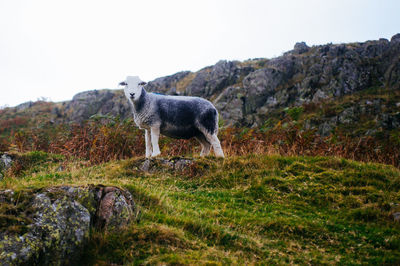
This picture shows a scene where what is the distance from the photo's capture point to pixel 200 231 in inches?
185

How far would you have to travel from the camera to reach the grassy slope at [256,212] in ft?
13.6

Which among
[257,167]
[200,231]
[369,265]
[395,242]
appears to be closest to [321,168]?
[257,167]

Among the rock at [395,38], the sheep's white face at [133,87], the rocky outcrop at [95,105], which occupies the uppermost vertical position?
the rock at [395,38]

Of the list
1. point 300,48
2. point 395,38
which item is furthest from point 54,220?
point 300,48

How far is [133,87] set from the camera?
9.10 m

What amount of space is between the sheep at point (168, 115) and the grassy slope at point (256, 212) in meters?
1.20

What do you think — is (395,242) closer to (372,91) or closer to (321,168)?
(321,168)

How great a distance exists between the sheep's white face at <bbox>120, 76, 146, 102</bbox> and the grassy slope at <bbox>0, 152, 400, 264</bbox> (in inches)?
77.4

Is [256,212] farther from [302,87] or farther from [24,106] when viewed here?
[24,106]

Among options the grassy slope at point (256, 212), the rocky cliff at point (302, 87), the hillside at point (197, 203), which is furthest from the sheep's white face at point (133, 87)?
the rocky cliff at point (302, 87)

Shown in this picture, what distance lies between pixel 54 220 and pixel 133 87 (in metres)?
5.84

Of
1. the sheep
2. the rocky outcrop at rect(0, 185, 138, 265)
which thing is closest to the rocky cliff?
the sheep

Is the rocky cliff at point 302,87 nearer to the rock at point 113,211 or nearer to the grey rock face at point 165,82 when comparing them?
the grey rock face at point 165,82

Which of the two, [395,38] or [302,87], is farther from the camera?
[395,38]
